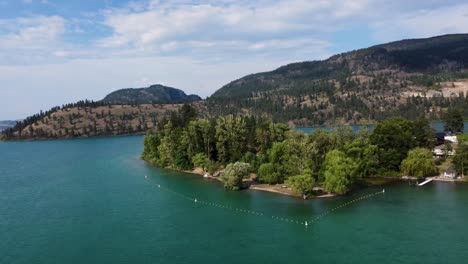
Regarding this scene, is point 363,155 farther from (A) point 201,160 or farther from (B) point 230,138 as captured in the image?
(A) point 201,160

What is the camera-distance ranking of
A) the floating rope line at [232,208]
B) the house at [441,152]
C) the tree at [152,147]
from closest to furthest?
the floating rope line at [232,208], the house at [441,152], the tree at [152,147]

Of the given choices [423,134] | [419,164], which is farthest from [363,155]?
[423,134]

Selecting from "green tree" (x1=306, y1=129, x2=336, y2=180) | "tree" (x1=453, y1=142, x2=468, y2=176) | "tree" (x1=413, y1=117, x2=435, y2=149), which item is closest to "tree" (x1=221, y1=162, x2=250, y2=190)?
"green tree" (x1=306, y1=129, x2=336, y2=180)

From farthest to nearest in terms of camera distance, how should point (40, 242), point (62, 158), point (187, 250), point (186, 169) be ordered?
1. point (62, 158)
2. point (186, 169)
3. point (40, 242)
4. point (187, 250)

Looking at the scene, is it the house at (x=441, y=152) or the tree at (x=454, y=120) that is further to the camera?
the tree at (x=454, y=120)

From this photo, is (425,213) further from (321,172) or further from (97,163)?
(97,163)

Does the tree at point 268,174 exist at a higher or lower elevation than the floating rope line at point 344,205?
Answer: higher

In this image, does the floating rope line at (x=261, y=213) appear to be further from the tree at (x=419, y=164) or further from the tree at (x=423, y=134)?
the tree at (x=423, y=134)

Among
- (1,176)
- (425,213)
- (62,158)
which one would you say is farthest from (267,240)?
(62,158)

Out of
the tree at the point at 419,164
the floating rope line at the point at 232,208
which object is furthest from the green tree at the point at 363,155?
the floating rope line at the point at 232,208
